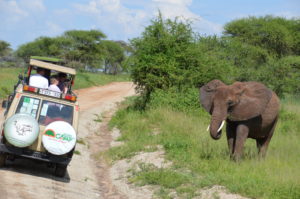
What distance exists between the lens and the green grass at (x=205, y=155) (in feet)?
31.7

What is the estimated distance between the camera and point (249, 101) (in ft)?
39.7

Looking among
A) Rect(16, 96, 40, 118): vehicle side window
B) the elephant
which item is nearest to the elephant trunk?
the elephant

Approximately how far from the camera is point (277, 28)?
136 feet

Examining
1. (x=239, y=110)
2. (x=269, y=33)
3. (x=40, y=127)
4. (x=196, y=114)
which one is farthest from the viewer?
(x=269, y=33)

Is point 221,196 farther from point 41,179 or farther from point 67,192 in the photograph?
point 41,179

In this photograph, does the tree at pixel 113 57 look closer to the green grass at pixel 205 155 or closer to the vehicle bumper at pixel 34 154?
the green grass at pixel 205 155

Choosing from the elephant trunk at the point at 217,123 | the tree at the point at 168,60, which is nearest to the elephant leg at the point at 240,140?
the elephant trunk at the point at 217,123

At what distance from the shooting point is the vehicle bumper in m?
9.94

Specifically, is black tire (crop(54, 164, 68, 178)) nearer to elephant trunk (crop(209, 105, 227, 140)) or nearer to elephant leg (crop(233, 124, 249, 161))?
elephant trunk (crop(209, 105, 227, 140))

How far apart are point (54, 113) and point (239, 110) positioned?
4.30m

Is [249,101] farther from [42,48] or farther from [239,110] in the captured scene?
[42,48]

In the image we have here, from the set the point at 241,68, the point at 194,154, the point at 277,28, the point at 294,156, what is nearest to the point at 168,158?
the point at 194,154

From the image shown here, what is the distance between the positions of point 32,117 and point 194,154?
442 cm

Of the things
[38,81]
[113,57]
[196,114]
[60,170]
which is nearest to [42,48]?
[113,57]
